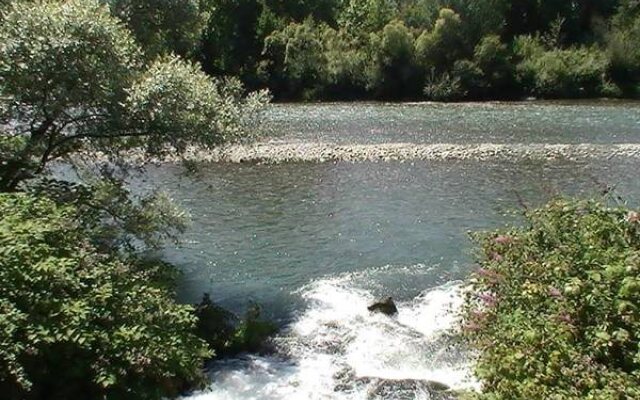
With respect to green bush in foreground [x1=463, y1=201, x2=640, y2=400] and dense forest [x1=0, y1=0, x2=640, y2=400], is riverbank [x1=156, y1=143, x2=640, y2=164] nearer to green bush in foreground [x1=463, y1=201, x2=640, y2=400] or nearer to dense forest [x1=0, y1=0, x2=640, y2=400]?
dense forest [x1=0, y1=0, x2=640, y2=400]

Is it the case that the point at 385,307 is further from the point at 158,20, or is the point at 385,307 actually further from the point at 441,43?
the point at 441,43

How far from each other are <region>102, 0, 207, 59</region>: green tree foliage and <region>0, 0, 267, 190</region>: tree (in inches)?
95.6

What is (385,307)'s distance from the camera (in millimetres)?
13578

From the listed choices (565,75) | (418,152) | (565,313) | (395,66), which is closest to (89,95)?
(565,313)

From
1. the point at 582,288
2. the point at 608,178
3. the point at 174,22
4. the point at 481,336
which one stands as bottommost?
the point at 608,178

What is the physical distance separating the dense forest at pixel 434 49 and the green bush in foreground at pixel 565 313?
138 feet

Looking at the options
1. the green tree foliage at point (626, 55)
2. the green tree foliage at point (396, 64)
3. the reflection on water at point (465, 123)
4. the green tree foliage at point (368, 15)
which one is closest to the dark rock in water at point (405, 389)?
the reflection on water at point (465, 123)

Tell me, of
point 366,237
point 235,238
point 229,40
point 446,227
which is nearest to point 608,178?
point 446,227

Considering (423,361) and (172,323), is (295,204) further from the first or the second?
(172,323)

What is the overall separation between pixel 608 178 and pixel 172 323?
1952 centimetres

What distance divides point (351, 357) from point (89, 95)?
20.6 ft

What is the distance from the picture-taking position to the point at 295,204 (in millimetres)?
21938

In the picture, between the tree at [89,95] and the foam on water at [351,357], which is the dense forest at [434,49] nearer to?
the tree at [89,95]

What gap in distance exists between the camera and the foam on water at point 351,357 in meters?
10.8
